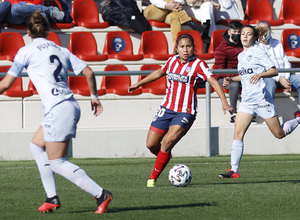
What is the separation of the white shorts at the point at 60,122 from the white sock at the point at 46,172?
272 millimetres

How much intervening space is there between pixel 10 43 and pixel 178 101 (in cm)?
656

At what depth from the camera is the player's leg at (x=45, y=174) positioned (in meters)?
5.34

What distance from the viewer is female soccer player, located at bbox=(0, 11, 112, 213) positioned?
5148mm

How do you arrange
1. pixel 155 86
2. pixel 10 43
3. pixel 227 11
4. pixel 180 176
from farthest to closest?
pixel 227 11 < pixel 10 43 < pixel 155 86 < pixel 180 176

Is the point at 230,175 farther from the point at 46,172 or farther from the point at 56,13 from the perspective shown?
the point at 56,13

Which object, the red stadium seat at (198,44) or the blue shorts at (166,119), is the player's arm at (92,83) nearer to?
the blue shorts at (166,119)

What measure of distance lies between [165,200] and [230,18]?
8858 mm

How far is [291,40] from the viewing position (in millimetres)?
13688

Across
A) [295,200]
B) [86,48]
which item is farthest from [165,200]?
[86,48]

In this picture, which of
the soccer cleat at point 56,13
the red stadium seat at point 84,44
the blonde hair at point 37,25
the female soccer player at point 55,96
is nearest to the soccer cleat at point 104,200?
the female soccer player at point 55,96

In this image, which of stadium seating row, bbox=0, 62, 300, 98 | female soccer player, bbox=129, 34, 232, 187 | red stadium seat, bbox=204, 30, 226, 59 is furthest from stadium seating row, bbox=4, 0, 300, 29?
female soccer player, bbox=129, 34, 232, 187

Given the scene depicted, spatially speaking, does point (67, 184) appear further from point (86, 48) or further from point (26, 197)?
point (86, 48)

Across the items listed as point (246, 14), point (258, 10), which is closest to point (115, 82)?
point (246, 14)

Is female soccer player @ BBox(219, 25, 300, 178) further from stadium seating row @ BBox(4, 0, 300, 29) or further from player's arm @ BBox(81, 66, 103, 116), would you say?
stadium seating row @ BBox(4, 0, 300, 29)
